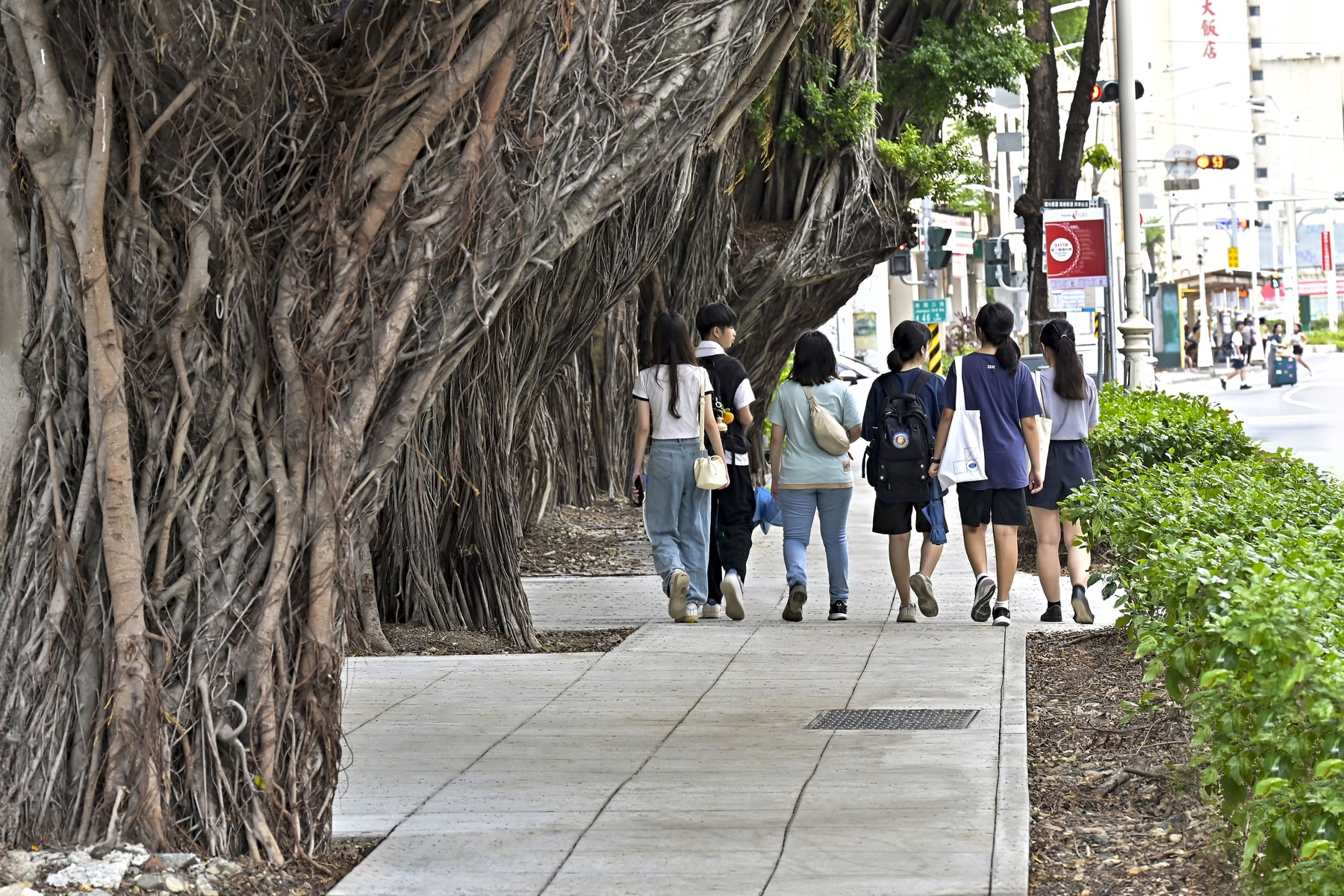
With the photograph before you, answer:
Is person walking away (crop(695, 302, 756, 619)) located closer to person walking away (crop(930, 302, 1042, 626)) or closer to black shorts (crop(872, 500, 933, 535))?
black shorts (crop(872, 500, 933, 535))

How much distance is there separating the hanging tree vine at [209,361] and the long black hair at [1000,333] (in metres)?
4.90

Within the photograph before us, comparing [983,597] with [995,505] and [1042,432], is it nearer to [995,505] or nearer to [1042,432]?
[995,505]

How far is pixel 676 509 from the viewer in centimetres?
978

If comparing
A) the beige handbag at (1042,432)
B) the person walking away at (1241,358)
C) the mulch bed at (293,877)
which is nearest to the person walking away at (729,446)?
the beige handbag at (1042,432)

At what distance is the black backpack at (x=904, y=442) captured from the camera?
958 centimetres

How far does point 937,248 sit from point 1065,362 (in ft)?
58.4

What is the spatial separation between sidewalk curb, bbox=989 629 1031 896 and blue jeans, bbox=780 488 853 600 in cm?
198

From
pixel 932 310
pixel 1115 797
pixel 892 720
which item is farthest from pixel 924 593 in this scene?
pixel 932 310

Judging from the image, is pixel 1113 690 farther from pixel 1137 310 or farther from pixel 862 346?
pixel 862 346

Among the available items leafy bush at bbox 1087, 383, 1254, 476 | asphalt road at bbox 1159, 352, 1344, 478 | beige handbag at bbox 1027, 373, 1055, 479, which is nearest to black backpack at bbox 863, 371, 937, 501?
beige handbag at bbox 1027, 373, 1055, 479

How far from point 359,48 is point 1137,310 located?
53.1 ft

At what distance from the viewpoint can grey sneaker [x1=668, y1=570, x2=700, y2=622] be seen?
31.6 ft

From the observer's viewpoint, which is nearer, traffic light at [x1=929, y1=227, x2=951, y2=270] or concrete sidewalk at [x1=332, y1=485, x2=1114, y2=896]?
concrete sidewalk at [x1=332, y1=485, x2=1114, y2=896]

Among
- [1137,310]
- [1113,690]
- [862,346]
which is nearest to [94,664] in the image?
[1113,690]
